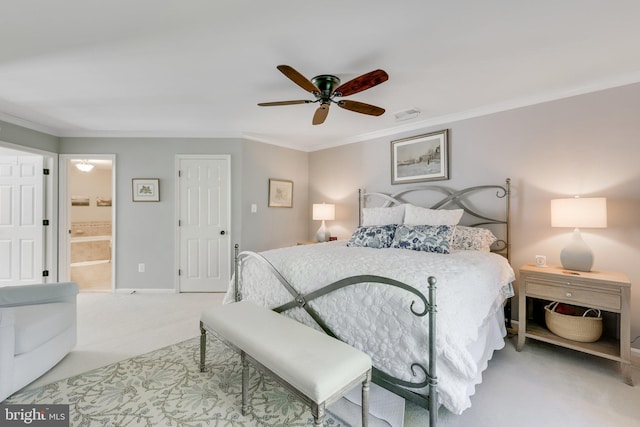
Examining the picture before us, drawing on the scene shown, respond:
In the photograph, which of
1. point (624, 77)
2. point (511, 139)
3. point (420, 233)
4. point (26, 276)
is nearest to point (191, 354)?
point (420, 233)

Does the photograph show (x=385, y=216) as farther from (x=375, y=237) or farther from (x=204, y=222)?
(x=204, y=222)

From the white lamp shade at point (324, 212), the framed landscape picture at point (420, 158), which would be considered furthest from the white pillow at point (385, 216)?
the white lamp shade at point (324, 212)

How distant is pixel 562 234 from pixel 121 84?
4422mm

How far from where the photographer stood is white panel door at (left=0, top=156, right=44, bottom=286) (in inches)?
157

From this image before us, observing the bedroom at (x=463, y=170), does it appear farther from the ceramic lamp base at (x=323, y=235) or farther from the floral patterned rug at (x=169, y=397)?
the floral patterned rug at (x=169, y=397)

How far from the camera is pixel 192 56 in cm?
212

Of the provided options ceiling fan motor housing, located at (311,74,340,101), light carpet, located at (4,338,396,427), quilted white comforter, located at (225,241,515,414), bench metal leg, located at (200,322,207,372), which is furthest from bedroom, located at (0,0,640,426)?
light carpet, located at (4,338,396,427)

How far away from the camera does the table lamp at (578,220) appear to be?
2242 mm

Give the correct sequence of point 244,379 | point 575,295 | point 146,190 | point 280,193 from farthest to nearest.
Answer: point 280,193 → point 146,190 → point 575,295 → point 244,379

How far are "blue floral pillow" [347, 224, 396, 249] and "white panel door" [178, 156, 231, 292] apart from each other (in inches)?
85.7

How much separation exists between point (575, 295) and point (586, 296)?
0.06 m

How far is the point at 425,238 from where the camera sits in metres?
2.72

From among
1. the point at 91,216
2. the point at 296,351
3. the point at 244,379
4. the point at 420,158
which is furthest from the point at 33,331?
the point at 91,216

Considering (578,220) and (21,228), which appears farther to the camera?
(21,228)
